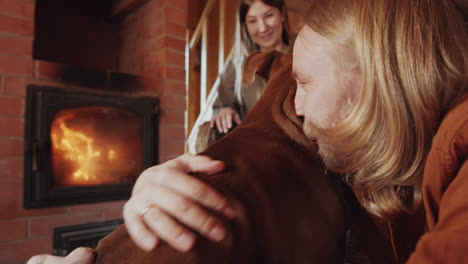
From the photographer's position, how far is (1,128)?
140 cm

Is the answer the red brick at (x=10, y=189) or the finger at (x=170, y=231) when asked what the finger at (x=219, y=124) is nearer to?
the finger at (x=170, y=231)

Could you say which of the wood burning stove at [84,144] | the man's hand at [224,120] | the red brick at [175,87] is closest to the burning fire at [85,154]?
the wood burning stove at [84,144]

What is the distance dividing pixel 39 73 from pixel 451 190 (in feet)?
5.40

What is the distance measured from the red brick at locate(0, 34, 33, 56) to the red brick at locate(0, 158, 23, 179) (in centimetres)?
48

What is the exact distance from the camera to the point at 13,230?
1437 mm

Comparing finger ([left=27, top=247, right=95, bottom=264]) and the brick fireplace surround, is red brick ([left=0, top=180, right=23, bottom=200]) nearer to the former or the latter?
the brick fireplace surround

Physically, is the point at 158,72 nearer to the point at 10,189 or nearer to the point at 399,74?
the point at 10,189

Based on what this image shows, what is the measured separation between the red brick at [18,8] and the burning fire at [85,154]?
0.48 metres

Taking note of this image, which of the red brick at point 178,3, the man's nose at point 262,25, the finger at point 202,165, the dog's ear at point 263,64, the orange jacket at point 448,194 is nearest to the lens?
the orange jacket at point 448,194

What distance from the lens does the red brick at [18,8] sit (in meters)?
1.43

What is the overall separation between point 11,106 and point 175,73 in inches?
33.4

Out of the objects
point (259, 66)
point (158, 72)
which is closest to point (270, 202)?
point (259, 66)

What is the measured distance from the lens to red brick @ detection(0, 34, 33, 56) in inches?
55.9

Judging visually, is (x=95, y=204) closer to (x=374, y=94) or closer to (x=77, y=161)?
(x=77, y=161)
